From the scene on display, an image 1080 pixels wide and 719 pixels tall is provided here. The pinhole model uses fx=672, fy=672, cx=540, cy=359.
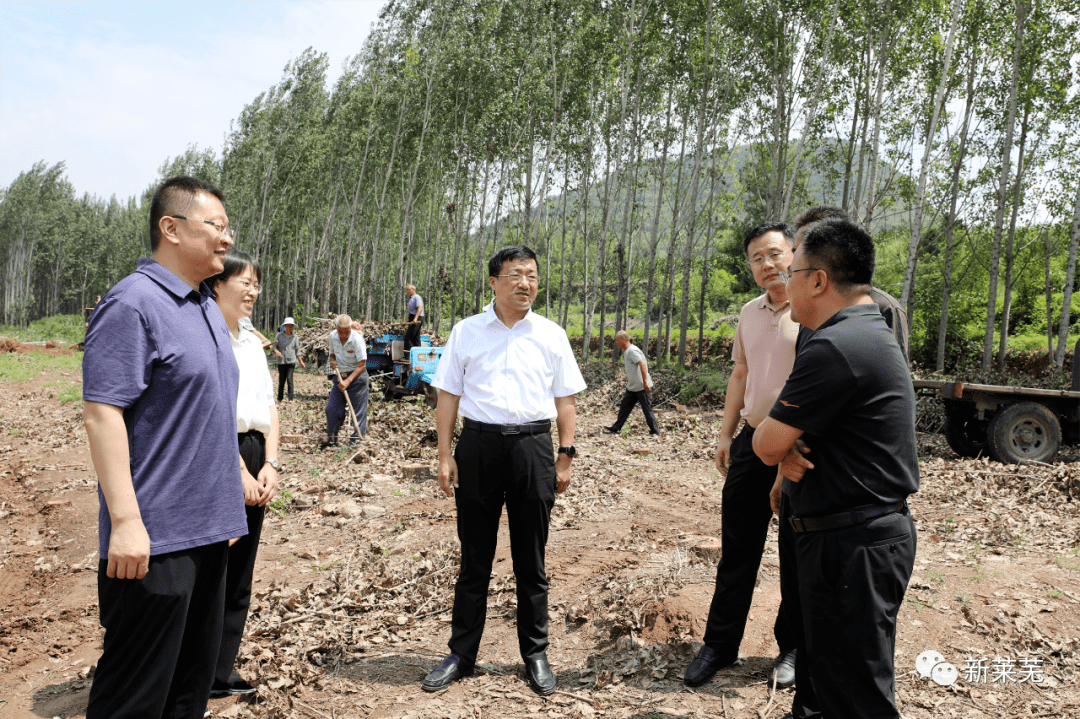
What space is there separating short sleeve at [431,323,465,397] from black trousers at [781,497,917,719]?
1958mm

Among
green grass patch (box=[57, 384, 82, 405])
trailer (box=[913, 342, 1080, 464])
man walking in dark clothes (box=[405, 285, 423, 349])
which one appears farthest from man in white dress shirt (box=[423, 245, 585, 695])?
green grass patch (box=[57, 384, 82, 405])

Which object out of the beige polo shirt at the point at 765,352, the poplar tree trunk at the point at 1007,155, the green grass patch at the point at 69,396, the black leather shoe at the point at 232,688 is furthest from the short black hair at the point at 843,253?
the poplar tree trunk at the point at 1007,155

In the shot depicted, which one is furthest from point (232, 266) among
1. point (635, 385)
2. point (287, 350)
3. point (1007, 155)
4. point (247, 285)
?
point (1007, 155)

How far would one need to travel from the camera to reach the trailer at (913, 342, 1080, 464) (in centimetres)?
866

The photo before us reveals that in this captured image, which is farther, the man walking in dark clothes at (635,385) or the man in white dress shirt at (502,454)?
the man walking in dark clothes at (635,385)

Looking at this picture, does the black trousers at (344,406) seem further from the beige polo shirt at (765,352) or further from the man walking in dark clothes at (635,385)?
the beige polo shirt at (765,352)

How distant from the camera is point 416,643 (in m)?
4.05

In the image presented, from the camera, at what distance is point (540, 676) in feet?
11.2

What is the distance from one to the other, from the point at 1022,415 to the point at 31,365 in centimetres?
2658

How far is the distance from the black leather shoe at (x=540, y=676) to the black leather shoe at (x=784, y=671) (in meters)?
1.10

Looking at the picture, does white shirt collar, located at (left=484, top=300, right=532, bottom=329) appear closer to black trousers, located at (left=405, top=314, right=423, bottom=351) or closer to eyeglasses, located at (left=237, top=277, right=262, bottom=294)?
eyeglasses, located at (left=237, top=277, right=262, bottom=294)

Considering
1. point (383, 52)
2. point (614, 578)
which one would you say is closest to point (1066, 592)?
point (614, 578)

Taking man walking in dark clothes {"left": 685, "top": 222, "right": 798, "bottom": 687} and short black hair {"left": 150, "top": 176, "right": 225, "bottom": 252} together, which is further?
man walking in dark clothes {"left": 685, "top": 222, "right": 798, "bottom": 687}

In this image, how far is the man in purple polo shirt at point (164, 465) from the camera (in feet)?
6.31
